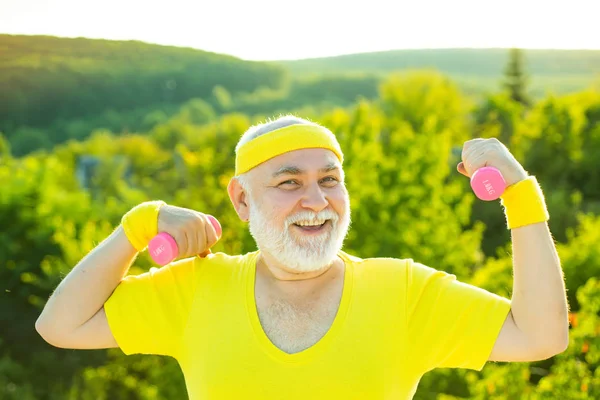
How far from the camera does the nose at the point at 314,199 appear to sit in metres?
2.96

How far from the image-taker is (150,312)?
3.03m

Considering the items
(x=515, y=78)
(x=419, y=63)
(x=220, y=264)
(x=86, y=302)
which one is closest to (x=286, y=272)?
(x=220, y=264)

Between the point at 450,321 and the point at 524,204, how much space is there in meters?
0.48

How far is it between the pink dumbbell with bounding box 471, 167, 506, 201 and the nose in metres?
0.56

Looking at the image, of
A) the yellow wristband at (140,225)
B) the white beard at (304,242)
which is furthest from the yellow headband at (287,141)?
the yellow wristband at (140,225)

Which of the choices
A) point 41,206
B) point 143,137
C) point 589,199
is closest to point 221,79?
point 143,137

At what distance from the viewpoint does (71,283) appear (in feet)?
9.93

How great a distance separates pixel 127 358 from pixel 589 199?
23.8m

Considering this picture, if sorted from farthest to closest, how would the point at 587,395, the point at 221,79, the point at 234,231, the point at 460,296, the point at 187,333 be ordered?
1. the point at 221,79
2. the point at 234,231
3. the point at 587,395
4. the point at 187,333
5. the point at 460,296

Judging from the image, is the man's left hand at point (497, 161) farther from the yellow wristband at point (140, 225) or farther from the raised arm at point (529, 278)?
the yellow wristband at point (140, 225)

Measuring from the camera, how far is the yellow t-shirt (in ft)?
9.11

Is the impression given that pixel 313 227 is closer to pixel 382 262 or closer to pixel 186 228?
pixel 382 262

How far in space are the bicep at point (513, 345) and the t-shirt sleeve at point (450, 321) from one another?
0.02 meters

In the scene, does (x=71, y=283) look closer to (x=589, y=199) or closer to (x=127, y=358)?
(x=127, y=358)
